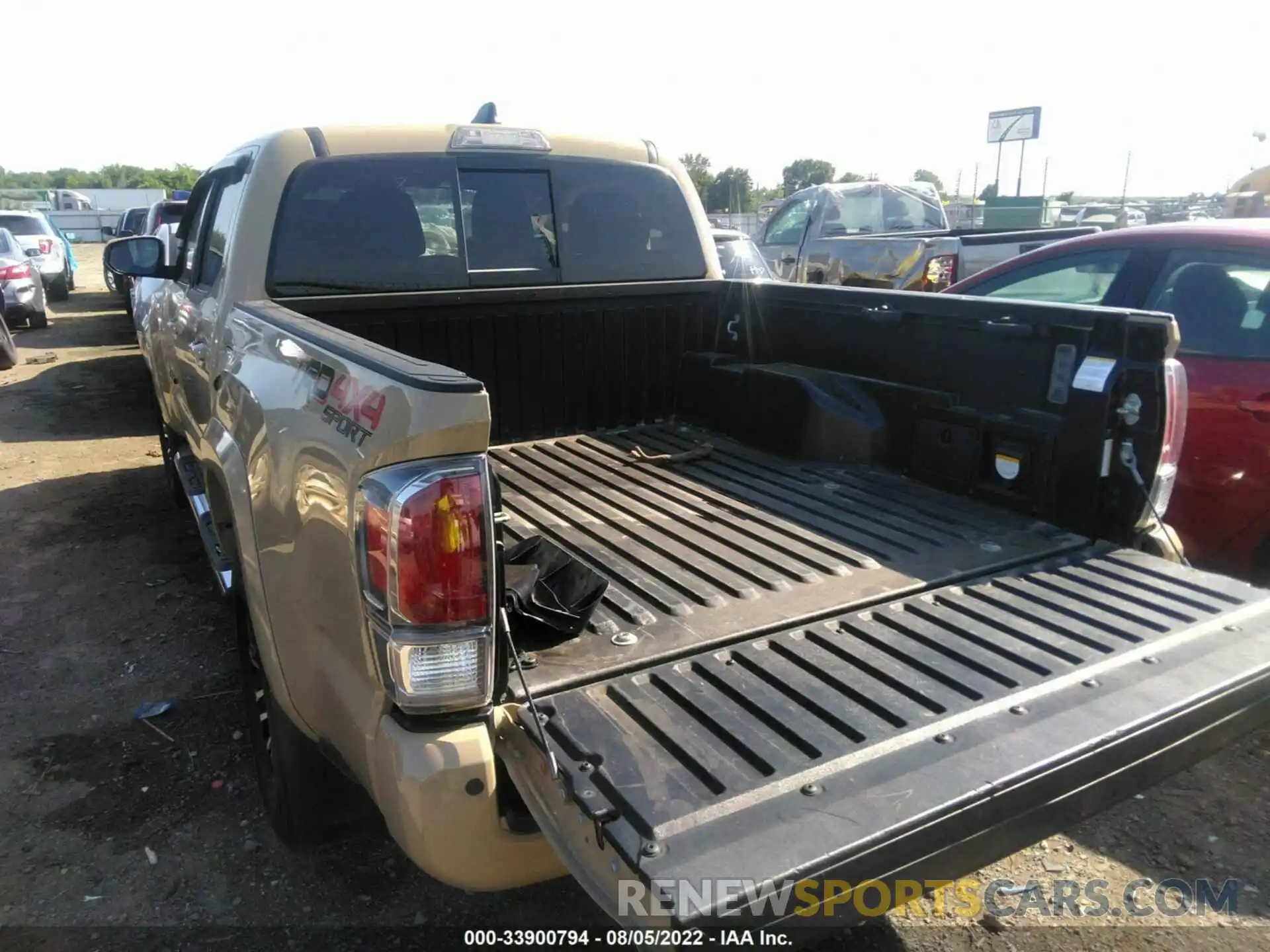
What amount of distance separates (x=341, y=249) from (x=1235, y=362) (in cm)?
355

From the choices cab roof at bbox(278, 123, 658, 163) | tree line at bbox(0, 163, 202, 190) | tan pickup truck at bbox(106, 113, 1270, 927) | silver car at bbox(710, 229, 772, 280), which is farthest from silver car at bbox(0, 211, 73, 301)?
tree line at bbox(0, 163, 202, 190)

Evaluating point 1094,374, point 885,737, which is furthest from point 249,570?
point 1094,374

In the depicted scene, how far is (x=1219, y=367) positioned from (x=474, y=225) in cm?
309

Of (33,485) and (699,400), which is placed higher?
(699,400)

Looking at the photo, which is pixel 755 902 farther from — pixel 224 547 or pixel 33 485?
pixel 33 485

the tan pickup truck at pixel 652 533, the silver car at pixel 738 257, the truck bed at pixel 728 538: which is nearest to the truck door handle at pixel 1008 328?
the tan pickup truck at pixel 652 533

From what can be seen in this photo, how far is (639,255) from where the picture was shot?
4.24 meters

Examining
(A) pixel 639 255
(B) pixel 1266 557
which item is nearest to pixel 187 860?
(A) pixel 639 255

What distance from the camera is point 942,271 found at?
838cm

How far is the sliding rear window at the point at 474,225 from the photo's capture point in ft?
11.3

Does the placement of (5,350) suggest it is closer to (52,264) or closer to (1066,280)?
(52,264)

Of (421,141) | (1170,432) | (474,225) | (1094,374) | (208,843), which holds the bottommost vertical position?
(208,843)

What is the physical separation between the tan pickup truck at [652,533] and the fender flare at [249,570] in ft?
0.06

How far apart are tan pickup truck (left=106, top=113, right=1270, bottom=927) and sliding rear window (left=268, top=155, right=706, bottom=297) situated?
1 centimetres
